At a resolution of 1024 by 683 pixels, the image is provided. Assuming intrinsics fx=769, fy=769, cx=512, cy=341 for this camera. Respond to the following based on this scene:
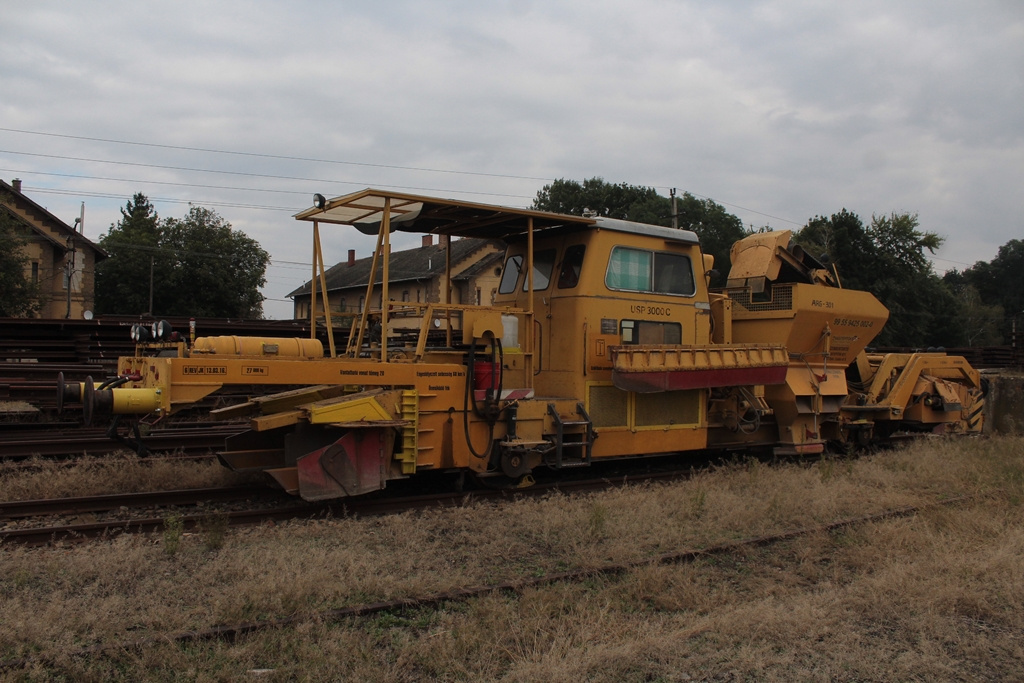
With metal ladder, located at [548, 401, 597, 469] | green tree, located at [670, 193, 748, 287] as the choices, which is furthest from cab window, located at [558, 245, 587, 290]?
green tree, located at [670, 193, 748, 287]

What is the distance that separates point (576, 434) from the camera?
8.30 meters

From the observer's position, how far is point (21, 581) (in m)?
4.88

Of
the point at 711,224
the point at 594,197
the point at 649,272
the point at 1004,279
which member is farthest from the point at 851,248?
the point at 1004,279

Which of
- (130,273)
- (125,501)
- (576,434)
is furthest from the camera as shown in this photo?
(130,273)

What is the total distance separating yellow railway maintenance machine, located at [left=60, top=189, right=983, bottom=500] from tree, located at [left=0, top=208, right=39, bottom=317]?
26560 mm

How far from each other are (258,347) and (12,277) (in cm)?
2807

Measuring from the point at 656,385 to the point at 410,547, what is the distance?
3.47 metres

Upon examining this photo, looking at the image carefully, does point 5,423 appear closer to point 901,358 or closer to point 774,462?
point 774,462

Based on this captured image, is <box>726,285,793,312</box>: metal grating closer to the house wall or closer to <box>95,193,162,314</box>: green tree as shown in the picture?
the house wall

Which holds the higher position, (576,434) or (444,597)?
(576,434)

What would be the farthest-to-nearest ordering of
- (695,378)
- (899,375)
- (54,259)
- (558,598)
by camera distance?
(54,259), (899,375), (695,378), (558,598)

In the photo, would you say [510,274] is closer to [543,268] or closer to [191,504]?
[543,268]

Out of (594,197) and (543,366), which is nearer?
(543,366)

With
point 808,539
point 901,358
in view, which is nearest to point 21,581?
point 808,539
